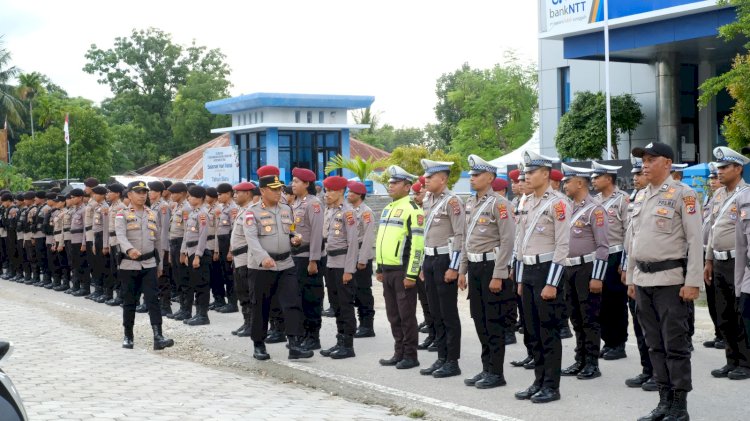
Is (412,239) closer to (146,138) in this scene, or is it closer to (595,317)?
(595,317)

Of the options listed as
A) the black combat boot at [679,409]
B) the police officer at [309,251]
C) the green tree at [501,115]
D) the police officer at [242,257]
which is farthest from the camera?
the green tree at [501,115]

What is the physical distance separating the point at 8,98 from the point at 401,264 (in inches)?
2638

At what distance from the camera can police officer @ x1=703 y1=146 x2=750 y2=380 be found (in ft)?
30.0

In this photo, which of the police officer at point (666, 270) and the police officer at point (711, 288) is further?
the police officer at point (711, 288)

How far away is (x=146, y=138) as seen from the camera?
69062mm

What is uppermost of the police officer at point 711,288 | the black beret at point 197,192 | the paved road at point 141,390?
the black beret at point 197,192

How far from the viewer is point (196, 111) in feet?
216

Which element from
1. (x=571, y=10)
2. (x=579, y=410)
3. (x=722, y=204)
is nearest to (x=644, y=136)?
(x=571, y=10)

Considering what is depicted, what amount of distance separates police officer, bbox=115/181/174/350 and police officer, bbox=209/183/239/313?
8.07ft

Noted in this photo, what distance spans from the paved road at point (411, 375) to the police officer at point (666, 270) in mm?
509

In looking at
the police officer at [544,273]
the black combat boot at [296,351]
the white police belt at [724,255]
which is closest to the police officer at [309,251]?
the black combat boot at [296,351]

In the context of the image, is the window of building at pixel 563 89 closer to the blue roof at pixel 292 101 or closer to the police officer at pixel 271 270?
the blue roof at pixel 292 101

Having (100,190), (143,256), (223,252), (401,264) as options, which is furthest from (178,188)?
(401,264)

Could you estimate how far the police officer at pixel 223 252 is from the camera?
1547 centimetres
